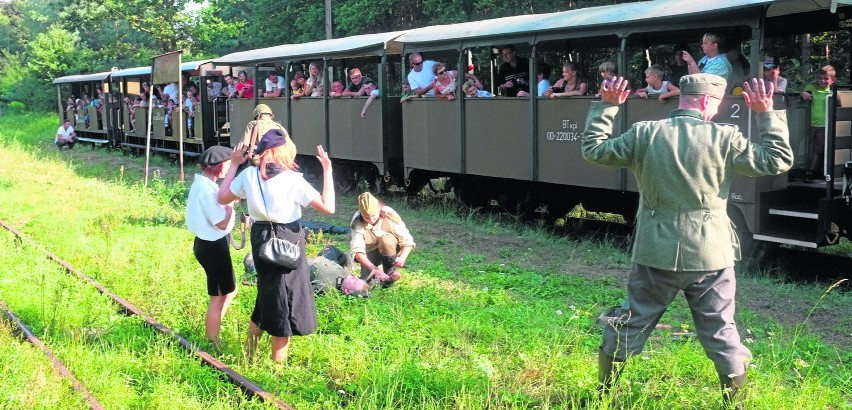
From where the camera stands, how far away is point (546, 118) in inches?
424

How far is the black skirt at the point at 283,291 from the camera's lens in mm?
5234

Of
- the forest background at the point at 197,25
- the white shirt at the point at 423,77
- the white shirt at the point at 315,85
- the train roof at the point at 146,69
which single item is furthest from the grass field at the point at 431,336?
the forest background at the point at 197,25

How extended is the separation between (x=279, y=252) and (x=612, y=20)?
5.75m

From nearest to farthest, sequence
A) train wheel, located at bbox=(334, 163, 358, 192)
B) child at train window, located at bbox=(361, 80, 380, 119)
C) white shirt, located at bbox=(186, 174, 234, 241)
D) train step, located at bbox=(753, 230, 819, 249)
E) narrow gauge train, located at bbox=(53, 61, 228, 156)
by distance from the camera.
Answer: white shirt, located at bbox=(186, 174, 234, 241) < train step, located at bbox=(753, 230, 819, 249) < child at train window, located at bbox=(361, 80, 380, 119) < train wheel, located at bbox=(334, 163, 358, 192) < narrow gauge train, located at bbox=(53, 61, 228, 156)

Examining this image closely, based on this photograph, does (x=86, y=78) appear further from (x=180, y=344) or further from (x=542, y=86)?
(x=180, y=344)

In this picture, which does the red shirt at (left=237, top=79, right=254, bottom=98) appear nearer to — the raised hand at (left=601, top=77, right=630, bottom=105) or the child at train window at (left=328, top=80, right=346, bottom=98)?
the child at train window at (left=328, top=80, right=346, bottom=98)

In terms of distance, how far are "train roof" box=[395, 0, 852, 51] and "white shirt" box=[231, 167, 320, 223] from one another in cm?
481

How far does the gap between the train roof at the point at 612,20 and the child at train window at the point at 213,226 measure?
16.3 ft

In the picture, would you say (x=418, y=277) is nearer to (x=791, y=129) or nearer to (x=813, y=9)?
(x=791, y=129)

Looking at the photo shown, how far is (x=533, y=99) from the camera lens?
10891 millimetres

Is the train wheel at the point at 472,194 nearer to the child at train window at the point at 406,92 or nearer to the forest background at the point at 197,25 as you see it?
the child at train window at the point at 406,92

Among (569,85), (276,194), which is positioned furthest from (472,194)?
(276,194)

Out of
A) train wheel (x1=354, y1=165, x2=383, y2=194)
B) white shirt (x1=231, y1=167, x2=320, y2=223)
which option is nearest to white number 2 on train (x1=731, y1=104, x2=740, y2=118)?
white shirt (x1=231, y1=167, x2=320, y2=223)

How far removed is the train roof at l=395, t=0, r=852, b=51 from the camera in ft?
27.1
